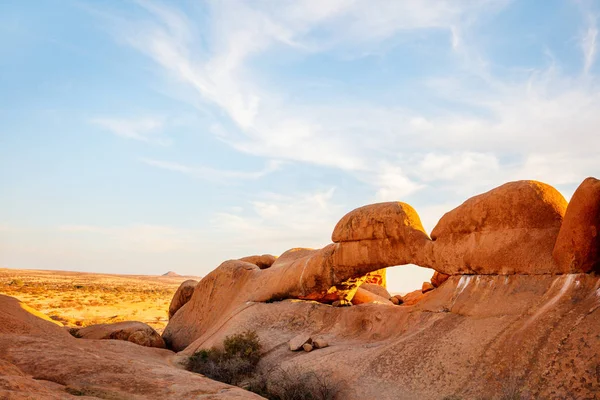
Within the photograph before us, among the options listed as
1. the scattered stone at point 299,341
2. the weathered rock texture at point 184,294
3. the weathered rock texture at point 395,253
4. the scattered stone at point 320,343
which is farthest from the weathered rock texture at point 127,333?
the scattered stone at point 320,343

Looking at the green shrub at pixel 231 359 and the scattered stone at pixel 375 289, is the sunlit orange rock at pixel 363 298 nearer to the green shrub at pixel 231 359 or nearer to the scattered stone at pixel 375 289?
the scattered stone at pixel 375 289

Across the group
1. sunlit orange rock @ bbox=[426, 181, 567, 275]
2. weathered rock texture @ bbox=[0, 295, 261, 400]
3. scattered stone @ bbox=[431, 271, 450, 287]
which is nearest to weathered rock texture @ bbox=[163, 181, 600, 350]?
sunlit orange rock @ bbox=[426, 181, 567, 275]

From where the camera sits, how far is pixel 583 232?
871 centimetres

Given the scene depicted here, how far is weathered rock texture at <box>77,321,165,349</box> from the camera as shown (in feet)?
59.4

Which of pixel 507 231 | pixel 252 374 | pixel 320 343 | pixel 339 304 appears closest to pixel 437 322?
pixel 507 231

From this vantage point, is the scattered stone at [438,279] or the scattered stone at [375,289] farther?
the scattered stone at [375,289]

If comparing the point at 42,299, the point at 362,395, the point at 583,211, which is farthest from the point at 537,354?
the point at 42,299

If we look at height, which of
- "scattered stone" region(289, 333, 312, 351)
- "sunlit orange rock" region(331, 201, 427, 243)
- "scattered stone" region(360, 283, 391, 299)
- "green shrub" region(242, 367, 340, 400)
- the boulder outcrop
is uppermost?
"sunlit orange rock" region(331, 201, 427, 243)

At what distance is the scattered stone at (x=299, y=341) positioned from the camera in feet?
42.8

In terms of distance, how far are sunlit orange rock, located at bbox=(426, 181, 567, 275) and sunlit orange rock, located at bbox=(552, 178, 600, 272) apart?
0.49 metres

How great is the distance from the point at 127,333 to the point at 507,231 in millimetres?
14088

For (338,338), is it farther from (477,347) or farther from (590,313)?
(590,313)

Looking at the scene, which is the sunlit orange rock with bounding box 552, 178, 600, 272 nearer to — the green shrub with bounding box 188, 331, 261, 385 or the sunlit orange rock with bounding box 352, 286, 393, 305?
the green shrub with bounding box 188, 331, 261, 385

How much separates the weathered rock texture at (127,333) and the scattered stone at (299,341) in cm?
754
